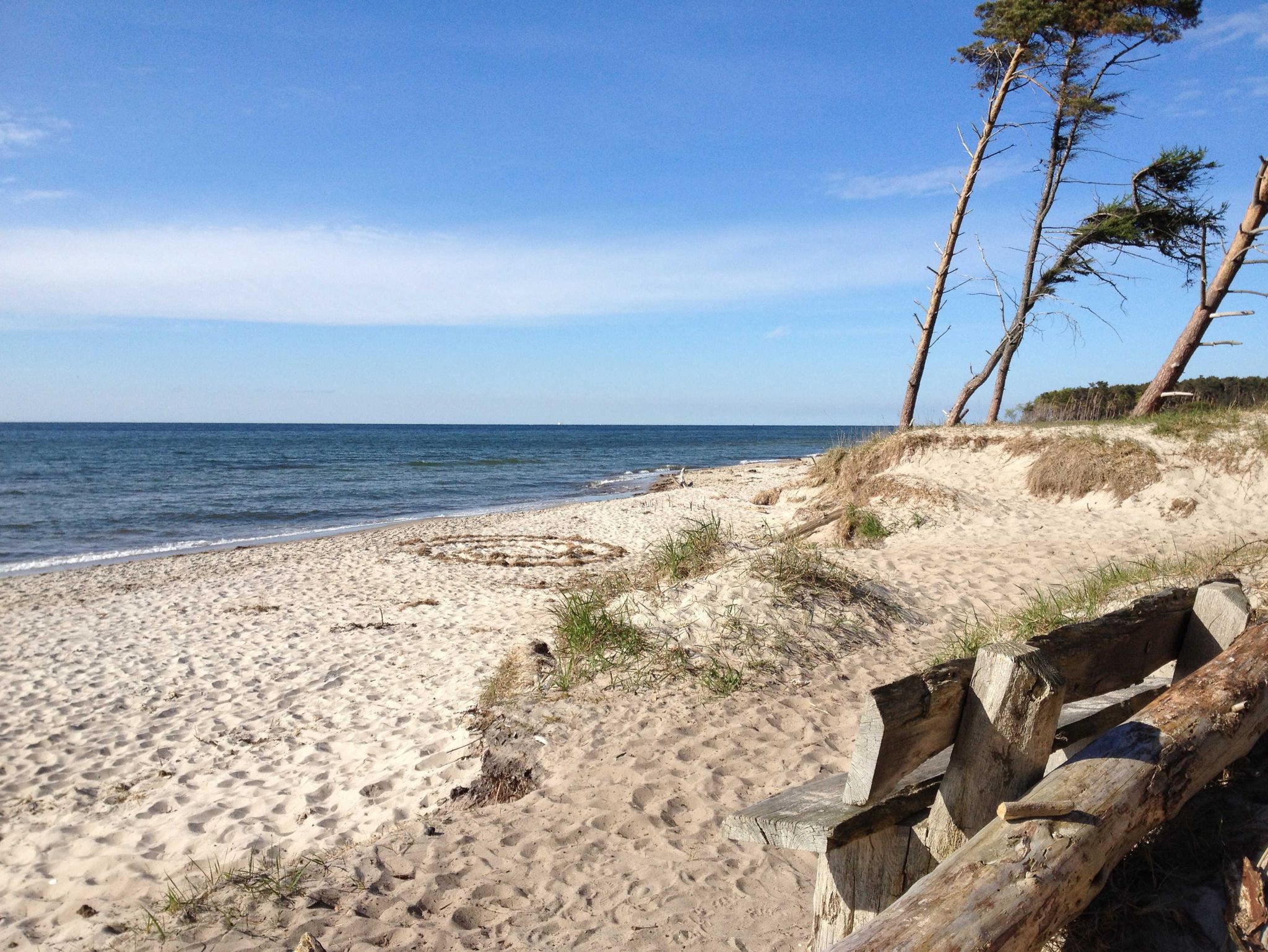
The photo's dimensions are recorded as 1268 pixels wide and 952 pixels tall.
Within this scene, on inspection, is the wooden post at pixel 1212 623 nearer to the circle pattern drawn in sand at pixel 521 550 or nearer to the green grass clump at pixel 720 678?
the green grass clump at pixel 720 678

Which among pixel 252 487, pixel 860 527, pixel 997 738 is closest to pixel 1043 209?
pixel 860 527

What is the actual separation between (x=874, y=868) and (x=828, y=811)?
435 mm

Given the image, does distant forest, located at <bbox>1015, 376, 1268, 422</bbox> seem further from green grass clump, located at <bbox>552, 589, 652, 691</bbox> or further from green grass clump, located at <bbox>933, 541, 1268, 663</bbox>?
green grass clump, located at <bbox>552, 589, 652, 691</bbox>

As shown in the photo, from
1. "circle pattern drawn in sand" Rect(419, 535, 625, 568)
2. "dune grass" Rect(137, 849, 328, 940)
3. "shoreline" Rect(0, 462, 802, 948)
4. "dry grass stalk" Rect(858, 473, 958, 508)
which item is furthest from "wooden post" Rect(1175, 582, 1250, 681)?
"circle pattern drawn in sand" Rect(419, 535, 625, 568)

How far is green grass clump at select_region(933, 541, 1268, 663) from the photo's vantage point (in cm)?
605

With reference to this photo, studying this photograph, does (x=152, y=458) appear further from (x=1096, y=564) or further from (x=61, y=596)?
(x=1096, y=564)

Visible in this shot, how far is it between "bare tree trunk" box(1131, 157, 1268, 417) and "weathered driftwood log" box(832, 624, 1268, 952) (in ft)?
46.7

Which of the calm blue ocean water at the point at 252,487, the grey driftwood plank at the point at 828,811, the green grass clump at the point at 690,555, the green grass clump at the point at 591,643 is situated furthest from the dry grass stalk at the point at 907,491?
the grey driftwood plank at the point at 828,811

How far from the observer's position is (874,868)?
2.69 meters

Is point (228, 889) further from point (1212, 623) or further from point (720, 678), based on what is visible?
point (1212, 623)

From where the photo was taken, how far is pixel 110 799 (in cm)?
539

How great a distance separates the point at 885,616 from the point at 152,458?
53438mm

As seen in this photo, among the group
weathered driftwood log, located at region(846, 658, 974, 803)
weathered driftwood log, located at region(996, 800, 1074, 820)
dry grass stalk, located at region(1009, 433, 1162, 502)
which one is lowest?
weathered driftwood log, located at region(996, 800, 1074, 820)

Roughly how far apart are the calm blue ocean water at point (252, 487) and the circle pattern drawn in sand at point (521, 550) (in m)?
6.00
